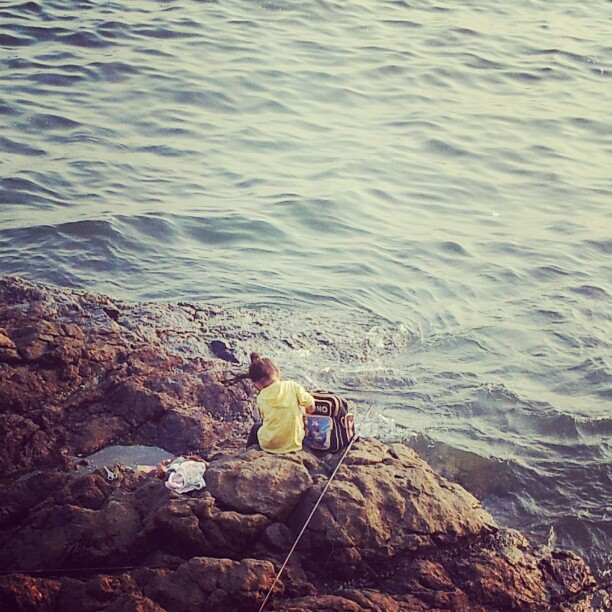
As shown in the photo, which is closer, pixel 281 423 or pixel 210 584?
pixel 210 584

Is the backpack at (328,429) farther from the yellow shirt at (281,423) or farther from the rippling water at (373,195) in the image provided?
the rippling water at (373,195)

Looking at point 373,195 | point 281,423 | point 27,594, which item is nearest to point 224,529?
point 281,423

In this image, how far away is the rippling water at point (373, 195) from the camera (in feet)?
26.2

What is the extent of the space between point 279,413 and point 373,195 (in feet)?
24.8

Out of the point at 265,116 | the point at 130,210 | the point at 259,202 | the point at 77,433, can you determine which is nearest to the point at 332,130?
the point at 265,116

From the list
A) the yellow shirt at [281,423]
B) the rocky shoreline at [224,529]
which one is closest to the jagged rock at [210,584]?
the rocky shoreline at [224,529]

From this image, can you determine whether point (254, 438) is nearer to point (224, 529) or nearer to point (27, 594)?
point (224, 529)

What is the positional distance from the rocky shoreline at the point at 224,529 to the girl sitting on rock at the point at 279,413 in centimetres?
18

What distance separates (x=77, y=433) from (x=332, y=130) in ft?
31.6

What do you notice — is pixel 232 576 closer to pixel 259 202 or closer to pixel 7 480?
pixel 7 480

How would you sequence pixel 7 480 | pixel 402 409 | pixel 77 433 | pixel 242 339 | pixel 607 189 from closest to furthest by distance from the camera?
1. pixel 7 480
2. pixel 77 433
3. pixel 402 409
4. pixel 242 339
5. pixel 607 189

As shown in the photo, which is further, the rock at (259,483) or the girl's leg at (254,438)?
the girl's leg at (254,438)

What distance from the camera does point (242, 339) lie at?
27.6 ft

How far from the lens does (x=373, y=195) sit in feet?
42.0
